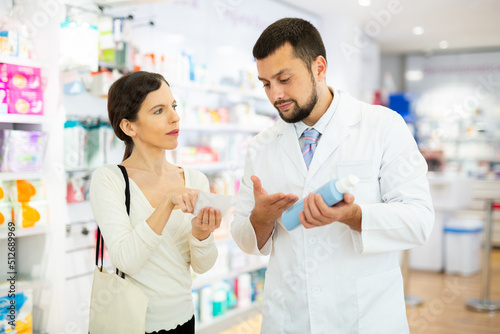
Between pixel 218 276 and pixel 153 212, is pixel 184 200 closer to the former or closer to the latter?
pixel 153 212

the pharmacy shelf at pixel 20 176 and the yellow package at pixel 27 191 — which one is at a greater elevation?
→ the pharmacy shelf at pixel 20 176

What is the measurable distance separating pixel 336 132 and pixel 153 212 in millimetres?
692

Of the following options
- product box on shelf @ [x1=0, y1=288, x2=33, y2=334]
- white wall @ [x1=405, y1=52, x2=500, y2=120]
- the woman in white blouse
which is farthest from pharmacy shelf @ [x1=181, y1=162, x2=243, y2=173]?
white wall @ [x1=405, y1=52, x2=500, y2=120]

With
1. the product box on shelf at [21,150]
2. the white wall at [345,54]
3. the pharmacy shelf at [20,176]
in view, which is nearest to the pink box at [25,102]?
the product box on shelf at [21,150]

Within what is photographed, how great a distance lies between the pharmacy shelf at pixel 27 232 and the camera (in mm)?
2662

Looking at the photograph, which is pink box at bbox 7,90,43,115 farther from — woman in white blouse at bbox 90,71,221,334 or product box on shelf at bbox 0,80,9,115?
woman in white blouse at bbox 90,71,221,334

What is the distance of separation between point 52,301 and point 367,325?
2153 millimetres

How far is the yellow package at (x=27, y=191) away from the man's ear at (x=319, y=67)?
201 centimetres

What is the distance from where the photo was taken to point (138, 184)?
1.68 m

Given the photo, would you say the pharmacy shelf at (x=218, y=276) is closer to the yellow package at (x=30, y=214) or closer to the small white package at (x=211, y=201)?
the yellow package at (x=30, y=214)

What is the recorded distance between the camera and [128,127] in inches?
68.3

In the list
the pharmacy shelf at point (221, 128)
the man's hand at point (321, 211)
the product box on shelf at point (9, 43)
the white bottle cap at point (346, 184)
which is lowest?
the man's hand at point (321, 211)

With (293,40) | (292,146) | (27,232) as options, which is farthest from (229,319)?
(293,40)

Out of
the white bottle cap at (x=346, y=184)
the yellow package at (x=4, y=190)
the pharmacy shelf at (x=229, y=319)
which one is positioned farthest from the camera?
the pharmacy shelf at (x=229, y=319)
